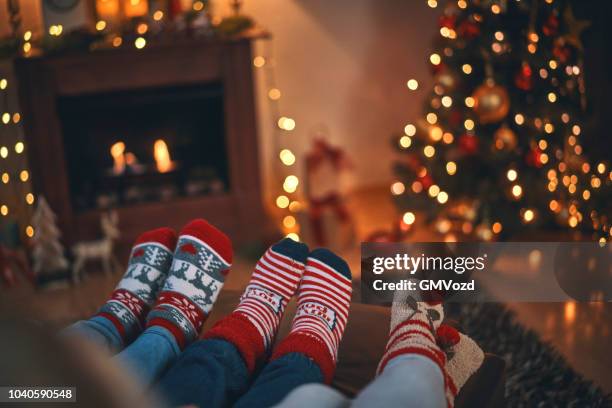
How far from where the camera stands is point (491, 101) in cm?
215

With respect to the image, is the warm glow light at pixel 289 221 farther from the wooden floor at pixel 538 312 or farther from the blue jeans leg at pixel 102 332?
the blue jeans leg at pixel 102 332

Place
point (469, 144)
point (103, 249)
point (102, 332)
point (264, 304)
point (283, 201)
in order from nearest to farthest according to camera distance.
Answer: point (102, 332) < point (264, 304) < point (469, 144) < point (103, 249) < point (283, 201)

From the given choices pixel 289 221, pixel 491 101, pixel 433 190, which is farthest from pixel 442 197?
pixel 289 221

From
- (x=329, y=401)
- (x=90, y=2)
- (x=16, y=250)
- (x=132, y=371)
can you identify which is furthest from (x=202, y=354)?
(x=90, y=2)

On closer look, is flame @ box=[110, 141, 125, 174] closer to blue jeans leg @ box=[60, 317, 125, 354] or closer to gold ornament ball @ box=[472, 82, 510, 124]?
gold ornament ball @ box=[472, 82, 510, 124]

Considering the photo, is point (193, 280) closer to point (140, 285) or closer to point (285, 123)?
point (140, 285)

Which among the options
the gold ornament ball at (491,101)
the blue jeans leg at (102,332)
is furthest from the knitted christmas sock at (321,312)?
the gold ornament ball at (491,101)

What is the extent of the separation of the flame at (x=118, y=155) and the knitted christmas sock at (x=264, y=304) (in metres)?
1.56

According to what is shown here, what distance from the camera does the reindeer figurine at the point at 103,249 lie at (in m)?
2.42

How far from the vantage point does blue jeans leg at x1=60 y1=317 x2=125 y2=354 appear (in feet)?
3.60

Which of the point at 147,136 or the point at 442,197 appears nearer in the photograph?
the point at 442,197

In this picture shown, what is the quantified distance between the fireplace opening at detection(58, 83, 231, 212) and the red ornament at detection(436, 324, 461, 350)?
1671 millimetres

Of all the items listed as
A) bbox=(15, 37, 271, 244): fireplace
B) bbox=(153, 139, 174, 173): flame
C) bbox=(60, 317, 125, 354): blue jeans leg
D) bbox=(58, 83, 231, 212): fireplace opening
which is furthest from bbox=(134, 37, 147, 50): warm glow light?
bbox=(60, 317, 125, 354): blue jeans leg

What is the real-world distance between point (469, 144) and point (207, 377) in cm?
155
